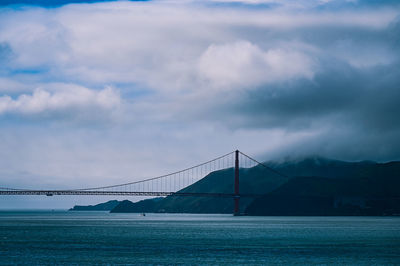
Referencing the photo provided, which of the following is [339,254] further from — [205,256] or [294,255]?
[205,256]

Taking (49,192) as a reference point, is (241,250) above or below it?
below

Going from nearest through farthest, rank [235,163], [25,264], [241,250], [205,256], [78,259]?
[25,264]
[78,259]
[205,256]
[241,250]
[235,163]

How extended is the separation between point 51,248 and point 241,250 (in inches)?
730

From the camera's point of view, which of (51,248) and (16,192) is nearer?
(51,248)

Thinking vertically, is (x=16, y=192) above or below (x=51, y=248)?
above

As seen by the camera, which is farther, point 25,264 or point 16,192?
point 16,192

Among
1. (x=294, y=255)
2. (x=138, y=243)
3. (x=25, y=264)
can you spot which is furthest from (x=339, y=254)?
(x=25, y=264)

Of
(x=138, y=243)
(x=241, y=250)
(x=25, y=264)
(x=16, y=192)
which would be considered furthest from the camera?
(x=16, y=192)

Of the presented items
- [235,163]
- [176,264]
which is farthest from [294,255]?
[235,163]

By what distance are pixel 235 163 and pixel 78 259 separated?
135 meters

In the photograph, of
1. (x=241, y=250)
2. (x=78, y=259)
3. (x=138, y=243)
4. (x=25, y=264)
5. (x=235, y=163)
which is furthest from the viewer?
(x=235, y=163)

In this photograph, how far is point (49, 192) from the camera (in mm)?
152625

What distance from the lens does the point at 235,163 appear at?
607 feet

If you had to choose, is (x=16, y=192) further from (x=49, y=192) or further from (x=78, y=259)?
(x=78, y=259)
